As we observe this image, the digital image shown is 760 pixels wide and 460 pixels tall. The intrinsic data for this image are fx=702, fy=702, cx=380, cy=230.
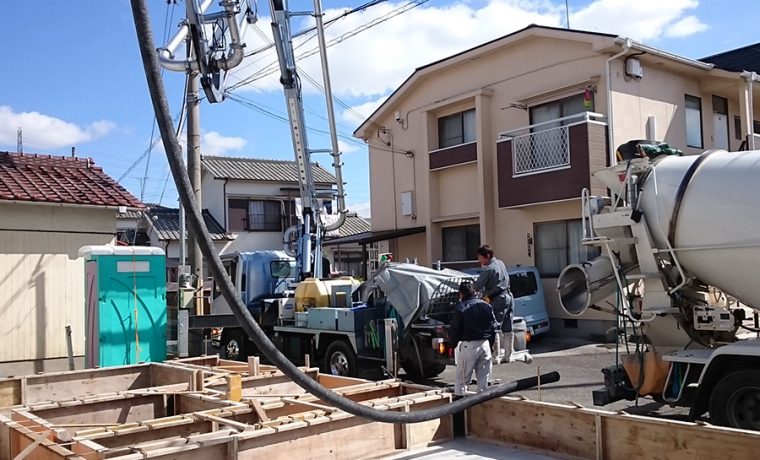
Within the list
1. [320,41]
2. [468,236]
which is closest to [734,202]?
[320,41]

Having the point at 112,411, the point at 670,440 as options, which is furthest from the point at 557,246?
the point at 670,440

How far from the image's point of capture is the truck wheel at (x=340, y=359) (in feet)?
39.8

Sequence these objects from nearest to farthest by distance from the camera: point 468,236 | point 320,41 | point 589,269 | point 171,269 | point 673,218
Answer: point 673,218, point 589,269, point 320,41, point 468,236, point 171,269

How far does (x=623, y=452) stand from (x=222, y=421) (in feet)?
10.8

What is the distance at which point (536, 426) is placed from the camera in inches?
243

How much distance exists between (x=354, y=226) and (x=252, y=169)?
631 cm

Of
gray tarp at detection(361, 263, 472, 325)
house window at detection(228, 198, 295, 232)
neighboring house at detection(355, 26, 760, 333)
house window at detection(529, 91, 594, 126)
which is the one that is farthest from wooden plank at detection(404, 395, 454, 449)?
house window at detection(228, 198, 295, 232)

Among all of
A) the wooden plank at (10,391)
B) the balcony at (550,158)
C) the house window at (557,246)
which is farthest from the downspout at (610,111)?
the wooden plank at (10,391)

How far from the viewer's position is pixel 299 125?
52.0ft

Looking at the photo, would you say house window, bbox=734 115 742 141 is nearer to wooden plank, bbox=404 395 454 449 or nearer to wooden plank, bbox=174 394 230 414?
wooden plank, bbox=404 395 454 449

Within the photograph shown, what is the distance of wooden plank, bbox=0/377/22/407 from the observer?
27.1 ft

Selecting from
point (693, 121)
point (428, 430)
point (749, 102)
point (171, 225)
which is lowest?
point (428, 430)

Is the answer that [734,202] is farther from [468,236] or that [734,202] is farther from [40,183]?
[468,236]

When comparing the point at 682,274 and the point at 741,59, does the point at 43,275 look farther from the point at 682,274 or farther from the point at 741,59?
the point at 741,59
